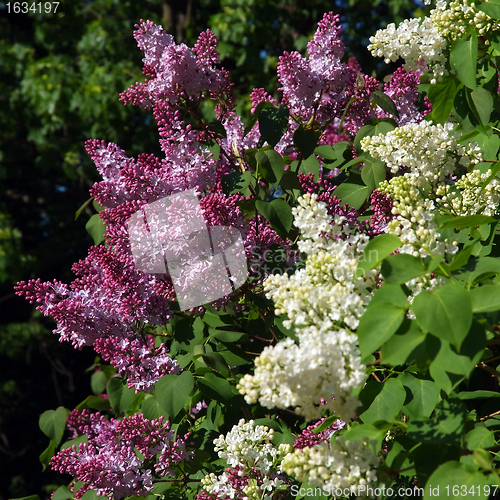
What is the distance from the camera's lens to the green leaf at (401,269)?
3.00 feet

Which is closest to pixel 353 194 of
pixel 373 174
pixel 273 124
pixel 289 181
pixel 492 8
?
pixel 373 174

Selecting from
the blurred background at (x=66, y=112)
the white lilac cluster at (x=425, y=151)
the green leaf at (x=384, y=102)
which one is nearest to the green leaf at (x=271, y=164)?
the white lilac cluster at (x=425, y=151)

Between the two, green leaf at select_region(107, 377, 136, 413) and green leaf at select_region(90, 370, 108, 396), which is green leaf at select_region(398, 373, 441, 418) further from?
green leaf at select_region(90, 370, 108, 396)

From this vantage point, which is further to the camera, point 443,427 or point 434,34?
point 434,34

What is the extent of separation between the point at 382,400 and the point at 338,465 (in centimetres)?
20

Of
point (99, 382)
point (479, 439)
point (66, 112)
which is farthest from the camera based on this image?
point (66, 112)

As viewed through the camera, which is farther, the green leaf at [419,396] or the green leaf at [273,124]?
the green leaf at [273,124]

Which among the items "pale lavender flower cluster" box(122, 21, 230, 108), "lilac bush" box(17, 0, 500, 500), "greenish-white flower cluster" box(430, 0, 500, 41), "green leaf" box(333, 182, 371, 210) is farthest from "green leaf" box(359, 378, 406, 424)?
"pale lavender flower cluster" box(122, 21, 230, 108)

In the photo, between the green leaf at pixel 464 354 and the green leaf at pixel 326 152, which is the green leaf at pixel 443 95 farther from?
the green leaf at pixel 464 354

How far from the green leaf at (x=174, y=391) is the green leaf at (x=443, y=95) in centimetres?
93

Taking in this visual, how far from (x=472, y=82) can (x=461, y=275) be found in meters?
0.51

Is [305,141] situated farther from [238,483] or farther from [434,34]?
[238,483]

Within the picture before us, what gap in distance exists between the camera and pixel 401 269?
93cm

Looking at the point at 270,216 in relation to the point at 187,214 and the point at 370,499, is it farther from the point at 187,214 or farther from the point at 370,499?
the point at 370,499
